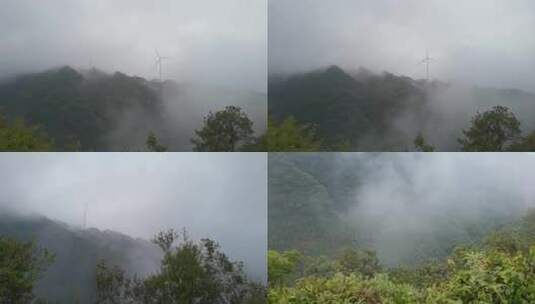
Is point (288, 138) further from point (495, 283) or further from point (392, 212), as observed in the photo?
point (495, 283)

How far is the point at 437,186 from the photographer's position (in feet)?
18.3

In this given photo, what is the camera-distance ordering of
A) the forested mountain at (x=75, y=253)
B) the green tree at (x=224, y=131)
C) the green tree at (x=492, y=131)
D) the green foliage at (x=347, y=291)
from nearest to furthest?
the green foliage at (x=347, y=291) → the forested mountain at (x=75, y=253) → the green tree at (x=224, y=131) → the green tree at (x=492, y=131)

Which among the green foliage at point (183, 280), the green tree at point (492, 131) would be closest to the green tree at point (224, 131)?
the green foliage at point (183, 280)

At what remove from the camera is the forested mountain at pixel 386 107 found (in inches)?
220

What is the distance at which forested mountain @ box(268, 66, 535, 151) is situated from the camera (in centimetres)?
558

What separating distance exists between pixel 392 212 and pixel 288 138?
94cm

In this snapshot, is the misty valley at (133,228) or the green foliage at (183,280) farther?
the green foliage at (183,280)

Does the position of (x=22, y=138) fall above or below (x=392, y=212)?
above

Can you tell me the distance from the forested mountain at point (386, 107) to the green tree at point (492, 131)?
0.05 m

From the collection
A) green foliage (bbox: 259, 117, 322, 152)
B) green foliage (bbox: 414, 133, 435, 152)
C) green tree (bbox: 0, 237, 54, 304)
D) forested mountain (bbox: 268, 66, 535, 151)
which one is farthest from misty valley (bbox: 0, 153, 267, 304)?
green foliage (bbox: 414, 133, 435, 152)

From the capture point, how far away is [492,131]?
5.66m

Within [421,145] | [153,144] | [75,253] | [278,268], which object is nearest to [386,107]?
[421,145]

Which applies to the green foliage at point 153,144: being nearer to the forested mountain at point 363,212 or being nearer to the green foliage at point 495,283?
the forested mountain at point 363,212

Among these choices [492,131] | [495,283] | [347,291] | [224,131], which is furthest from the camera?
[492,131]
